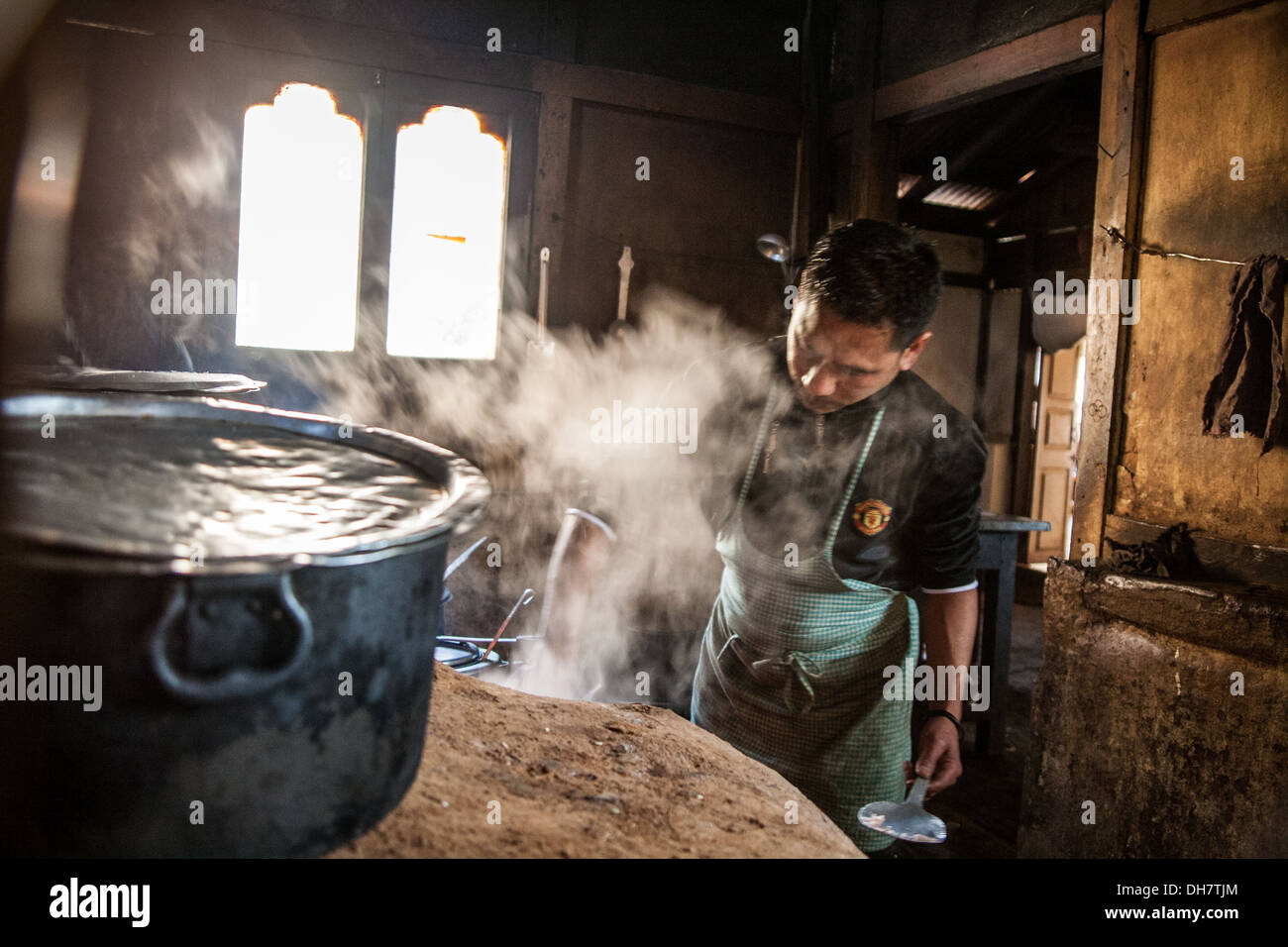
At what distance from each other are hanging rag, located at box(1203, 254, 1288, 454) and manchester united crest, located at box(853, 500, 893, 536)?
1.80 m

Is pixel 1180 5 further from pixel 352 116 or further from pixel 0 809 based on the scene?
pixel 0 809

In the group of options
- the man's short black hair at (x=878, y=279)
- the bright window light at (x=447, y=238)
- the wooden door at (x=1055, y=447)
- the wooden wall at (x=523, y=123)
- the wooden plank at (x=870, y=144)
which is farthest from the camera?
the wooden door at (x=1055, y=447)

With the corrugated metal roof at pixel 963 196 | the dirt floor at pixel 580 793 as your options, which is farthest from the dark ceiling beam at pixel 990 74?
the dirt floor at pixel 580 793

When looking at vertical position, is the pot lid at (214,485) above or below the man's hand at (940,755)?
above

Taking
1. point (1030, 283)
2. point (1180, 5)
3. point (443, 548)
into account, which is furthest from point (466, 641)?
point (1030, 283)

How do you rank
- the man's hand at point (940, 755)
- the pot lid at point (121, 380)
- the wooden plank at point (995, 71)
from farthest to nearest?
the wooden plank at point (995, 71) → the man's hand at point (940, 755) → the pot lid at point (121, 380)

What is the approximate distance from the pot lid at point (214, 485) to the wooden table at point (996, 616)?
4557 millimetres

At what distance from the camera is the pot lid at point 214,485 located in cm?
120

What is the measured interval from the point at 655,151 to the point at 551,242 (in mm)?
1101

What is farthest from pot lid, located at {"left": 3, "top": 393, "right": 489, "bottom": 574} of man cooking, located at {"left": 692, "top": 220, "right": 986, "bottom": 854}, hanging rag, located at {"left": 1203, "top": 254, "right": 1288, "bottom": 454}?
hanging rag, located at {"left": 1203, "top": 254, "right": 1288, "bottom": 454}

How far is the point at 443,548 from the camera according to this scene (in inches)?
60.8

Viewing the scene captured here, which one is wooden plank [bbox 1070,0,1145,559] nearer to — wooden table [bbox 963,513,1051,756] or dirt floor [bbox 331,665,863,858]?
wooden table [bbox 963,513,1051,756]

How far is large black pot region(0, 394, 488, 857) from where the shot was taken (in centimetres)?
118

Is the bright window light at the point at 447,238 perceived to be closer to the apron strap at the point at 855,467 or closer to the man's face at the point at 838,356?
the apron strap at the point at 855,467
